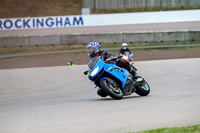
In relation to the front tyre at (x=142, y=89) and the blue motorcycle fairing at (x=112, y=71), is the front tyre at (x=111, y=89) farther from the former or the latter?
the front tyre at (x=142, y=89)

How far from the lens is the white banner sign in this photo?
36.5 metres

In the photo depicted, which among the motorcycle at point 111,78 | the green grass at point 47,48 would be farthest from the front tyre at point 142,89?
the green grass at point 47,48

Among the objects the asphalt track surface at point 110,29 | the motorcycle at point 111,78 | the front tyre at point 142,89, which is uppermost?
the asphalt track surface at point 110,29

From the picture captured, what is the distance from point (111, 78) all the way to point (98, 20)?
28.8 metres

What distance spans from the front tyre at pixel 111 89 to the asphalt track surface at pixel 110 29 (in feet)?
86.1

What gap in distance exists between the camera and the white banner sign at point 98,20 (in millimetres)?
36531

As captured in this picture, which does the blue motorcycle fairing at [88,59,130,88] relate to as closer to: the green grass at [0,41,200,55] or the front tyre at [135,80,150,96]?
the front tyre at [135,80,150,96]

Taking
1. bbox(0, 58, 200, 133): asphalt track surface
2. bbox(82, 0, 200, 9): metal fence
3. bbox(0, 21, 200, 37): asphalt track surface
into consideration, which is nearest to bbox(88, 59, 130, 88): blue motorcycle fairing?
bbox(0, 58, 200, 133): asphalt track surface

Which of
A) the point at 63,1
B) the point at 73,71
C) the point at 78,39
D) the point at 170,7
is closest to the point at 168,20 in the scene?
the point at 78,39

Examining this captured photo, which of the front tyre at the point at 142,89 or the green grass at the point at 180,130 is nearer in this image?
the green grass at the point at 180,130

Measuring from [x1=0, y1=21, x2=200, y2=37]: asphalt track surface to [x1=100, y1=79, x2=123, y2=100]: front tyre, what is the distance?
26239 millimetres

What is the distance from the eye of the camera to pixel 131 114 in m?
6.83

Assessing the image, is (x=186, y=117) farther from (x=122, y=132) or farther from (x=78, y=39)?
(x=78, y=39)

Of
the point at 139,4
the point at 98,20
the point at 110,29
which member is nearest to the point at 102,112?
the point at 110,29
